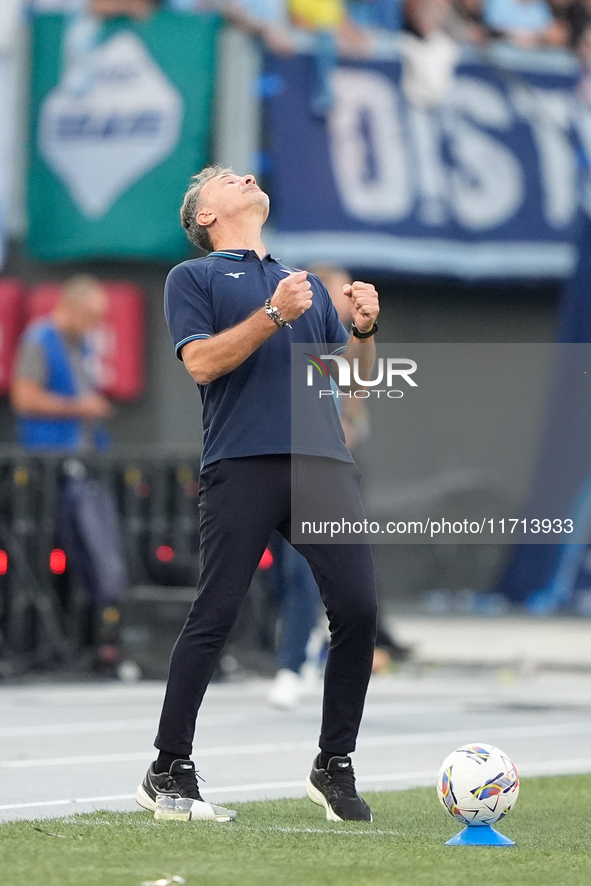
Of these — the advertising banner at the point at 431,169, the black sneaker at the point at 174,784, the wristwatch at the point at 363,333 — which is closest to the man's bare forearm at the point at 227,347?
the wristwatch at the point at 363,333

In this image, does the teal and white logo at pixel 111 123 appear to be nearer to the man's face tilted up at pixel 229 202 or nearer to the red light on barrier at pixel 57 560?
the red light on barrier at pixel 57 560

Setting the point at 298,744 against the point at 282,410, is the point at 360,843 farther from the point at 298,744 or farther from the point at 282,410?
the point at 298,744

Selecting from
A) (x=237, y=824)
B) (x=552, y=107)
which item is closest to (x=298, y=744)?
(x=237, y=824)

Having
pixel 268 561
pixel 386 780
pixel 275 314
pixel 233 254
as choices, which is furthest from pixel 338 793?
pixel 268 561

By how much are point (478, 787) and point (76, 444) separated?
6.36m

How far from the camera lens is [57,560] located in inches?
417

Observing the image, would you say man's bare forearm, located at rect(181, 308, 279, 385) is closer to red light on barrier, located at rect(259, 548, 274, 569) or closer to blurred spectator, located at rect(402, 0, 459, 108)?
red light on barrier, located at rect(259, 548, 274, 569)

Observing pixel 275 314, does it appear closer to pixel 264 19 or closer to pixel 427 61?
pixel 264 19

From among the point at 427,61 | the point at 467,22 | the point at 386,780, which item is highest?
the point at 467,22

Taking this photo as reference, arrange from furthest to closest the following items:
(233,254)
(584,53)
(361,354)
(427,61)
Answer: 1. (584,53)
2. (427,61)
3. (361,354)
4. (233,254)

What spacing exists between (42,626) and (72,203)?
707 cm

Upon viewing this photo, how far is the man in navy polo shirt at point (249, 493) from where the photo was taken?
5.29 metres

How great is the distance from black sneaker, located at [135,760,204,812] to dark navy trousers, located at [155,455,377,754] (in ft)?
0.18

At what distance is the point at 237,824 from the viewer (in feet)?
17.1
